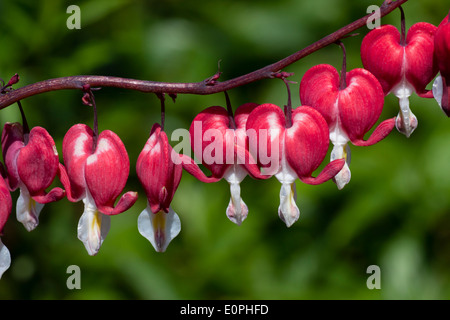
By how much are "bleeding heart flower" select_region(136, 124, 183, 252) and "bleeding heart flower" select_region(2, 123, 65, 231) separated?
0.54ft

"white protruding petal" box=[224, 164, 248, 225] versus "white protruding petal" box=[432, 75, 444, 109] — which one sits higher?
"white protruding petal" box=[432, 75, 444, 109]

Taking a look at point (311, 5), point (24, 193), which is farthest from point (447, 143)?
point (24, 193)

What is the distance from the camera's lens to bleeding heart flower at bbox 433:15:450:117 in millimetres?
1424

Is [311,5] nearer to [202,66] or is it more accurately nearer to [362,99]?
[202,66]

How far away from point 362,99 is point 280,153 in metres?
0.19

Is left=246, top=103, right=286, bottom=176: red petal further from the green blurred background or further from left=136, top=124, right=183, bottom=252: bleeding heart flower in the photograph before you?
the green blurred background

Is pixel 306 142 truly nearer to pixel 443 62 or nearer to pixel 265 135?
pixel 265 135

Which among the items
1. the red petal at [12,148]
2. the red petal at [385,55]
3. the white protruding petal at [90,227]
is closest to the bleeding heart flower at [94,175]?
the white protruding petal at [90,227]

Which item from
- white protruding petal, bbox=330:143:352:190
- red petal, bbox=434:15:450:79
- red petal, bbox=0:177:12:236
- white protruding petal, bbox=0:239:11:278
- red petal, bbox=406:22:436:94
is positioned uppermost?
red petal, bbox=406:22:436:94

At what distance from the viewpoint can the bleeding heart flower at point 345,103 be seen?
151 cm

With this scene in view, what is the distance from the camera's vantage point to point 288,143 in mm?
1471

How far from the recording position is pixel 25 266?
2607 millimetres

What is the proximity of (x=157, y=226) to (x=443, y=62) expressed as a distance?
622 millimetres

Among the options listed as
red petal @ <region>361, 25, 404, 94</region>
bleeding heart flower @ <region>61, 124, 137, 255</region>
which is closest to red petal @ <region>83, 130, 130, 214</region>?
bleeding heart flower @ <region>61, 124, 137, 255</region>
